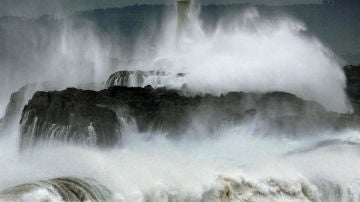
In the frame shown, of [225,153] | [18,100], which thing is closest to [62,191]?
[225,153]

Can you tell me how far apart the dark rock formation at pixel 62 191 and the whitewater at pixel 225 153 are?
0.02 metres

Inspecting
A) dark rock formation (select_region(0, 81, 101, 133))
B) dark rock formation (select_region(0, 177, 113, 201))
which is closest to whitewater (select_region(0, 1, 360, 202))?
dark rock formation (select_region(0, 177, 113, 201))

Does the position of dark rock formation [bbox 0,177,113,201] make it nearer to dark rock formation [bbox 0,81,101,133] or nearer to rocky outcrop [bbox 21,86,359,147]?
rocky outcrop [bbox 21,86,359,147]

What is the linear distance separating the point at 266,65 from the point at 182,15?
1319 cm

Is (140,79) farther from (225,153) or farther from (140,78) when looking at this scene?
(225,153)

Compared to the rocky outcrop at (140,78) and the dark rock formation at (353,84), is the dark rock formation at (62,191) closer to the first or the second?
the rocky outcrop at (140,78)

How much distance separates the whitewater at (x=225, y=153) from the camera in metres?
13.2

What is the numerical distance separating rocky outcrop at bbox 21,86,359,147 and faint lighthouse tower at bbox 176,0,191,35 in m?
15.7

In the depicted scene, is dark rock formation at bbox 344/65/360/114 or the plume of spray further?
dark rock formation at bbox 344/65/360/114

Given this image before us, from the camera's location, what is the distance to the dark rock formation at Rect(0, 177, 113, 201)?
36.8 ft

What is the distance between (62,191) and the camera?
38.5ft

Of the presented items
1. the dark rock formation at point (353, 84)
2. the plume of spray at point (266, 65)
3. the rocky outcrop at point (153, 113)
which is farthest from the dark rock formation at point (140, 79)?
the dark rock formation at point (353, 84)

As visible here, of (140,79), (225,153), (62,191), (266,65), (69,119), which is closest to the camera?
(62,191)

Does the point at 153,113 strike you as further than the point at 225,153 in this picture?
Yes
